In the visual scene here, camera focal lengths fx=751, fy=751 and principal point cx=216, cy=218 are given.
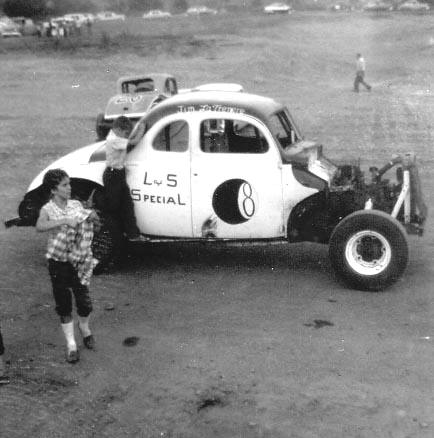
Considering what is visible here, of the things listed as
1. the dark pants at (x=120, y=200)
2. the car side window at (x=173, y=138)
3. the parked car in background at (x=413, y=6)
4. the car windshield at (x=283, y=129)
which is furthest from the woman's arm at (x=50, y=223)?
the parked car in background at (x=413, y=6)

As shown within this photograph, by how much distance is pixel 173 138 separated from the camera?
7.93 m

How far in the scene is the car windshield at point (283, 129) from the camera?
7875 millimetres

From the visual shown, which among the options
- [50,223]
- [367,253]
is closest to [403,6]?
[367,253]

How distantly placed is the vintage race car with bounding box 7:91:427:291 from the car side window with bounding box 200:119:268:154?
0.4 inches

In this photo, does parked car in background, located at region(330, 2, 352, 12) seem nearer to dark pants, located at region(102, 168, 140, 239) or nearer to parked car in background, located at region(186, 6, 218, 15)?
parked car in background, located at region(186, 6, 218, 15)

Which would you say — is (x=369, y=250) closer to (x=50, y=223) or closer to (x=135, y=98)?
(x=50, y=223)

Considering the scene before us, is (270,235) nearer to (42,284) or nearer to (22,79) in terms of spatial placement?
(42,284)

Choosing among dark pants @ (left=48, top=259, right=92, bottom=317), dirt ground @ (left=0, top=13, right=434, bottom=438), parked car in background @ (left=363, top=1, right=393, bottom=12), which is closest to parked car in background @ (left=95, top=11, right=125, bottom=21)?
parked car in background @ (left=363, top=1, right=393, bottom=12)

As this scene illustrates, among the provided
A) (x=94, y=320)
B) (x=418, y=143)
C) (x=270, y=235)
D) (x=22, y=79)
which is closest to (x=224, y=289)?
(x=270, y=235)

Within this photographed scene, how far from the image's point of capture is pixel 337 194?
7.66 m

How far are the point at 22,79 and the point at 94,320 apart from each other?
28619 millimetres

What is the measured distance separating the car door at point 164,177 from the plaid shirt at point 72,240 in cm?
196

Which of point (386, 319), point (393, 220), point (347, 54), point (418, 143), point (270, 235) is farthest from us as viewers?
point (347, 54)

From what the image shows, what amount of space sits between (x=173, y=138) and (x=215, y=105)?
1.84ft
